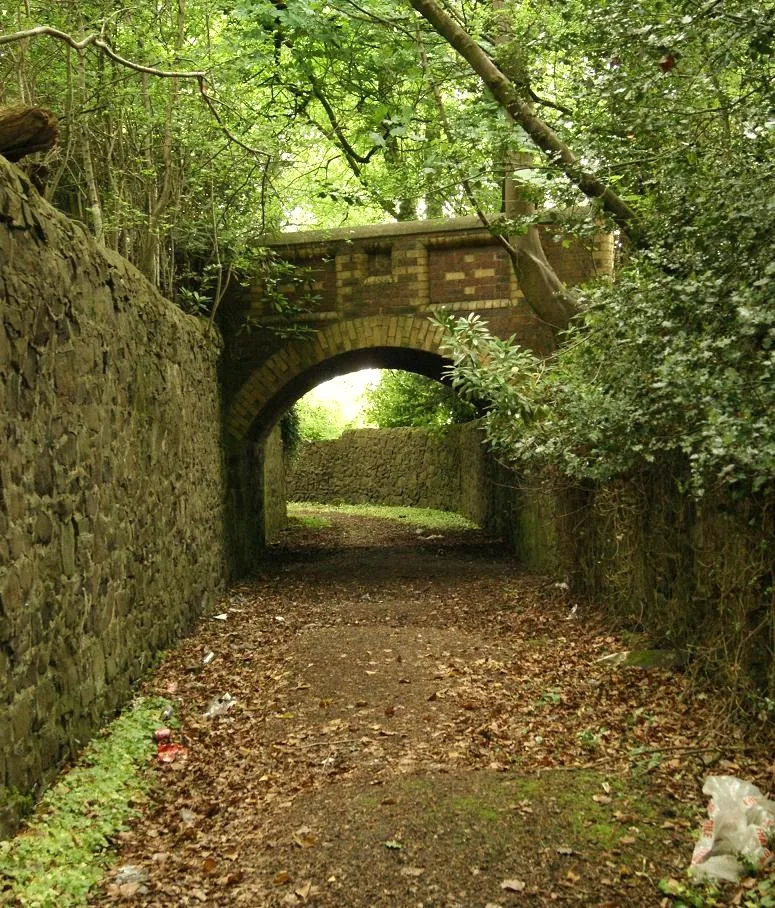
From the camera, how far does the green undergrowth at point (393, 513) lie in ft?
59.4

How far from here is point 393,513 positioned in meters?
20.8

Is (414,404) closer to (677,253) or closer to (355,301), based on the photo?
(355,301)

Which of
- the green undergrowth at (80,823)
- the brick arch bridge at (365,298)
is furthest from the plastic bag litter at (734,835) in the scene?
the brick arch bridge at (365,298)

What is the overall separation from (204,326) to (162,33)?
116 inches

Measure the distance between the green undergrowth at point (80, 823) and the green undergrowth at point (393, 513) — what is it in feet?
40.8

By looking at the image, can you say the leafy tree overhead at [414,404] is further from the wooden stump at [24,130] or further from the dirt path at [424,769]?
the wooden stump at [24,130]

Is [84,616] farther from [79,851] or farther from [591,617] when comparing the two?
[591,617]

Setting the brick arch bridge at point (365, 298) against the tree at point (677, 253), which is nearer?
the tree at point (677, 253)

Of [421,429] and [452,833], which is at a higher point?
[421,429]

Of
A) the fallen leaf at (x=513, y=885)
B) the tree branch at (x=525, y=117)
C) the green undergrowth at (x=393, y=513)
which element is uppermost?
the tree branch at (x=525, y=117)

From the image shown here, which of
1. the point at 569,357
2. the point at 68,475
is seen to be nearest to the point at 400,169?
the point at 569,357

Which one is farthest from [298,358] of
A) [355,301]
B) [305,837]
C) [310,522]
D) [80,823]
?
[310,522]

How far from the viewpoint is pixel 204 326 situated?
31.0ft

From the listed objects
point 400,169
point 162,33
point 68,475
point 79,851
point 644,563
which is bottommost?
point 79,851
